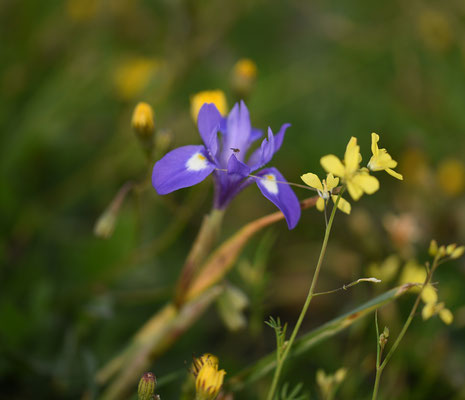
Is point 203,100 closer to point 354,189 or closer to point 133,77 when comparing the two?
point 354,189

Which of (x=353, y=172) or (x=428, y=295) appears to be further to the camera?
(x=428, y=295)

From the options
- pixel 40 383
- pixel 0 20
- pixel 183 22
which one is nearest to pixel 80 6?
pixel 0 20

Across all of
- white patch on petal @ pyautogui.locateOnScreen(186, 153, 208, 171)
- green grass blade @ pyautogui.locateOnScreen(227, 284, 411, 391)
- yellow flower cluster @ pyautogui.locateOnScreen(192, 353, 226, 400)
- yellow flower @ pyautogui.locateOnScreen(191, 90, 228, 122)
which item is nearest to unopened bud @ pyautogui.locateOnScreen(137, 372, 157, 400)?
yellow flower cluster @ pyautogui.locateOnScreen(192, 353, 226, 400)

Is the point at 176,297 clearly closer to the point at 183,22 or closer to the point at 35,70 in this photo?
the point at 183,22

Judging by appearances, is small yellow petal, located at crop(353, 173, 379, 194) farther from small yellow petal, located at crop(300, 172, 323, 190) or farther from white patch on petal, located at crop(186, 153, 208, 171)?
white patch on petal, located at crop(186, 153, 208, 171)

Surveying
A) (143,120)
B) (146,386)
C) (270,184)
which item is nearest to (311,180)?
(270,184)

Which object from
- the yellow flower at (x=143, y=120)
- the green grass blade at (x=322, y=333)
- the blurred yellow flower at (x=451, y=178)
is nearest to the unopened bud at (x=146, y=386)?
the green grass blade at (x=322, y=333)
